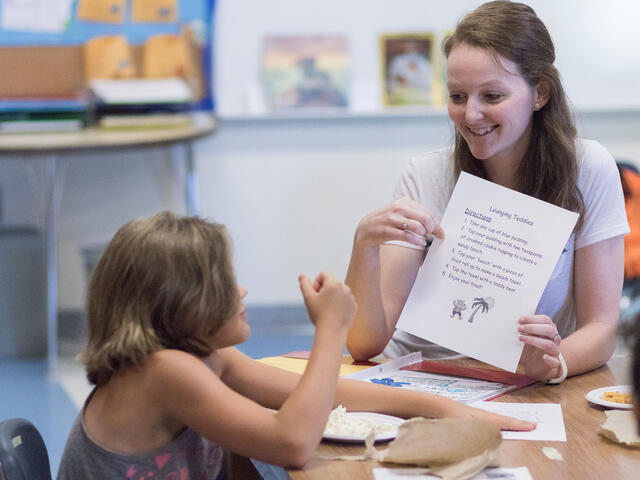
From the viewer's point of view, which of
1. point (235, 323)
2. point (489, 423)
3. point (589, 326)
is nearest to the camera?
point (489, 423)

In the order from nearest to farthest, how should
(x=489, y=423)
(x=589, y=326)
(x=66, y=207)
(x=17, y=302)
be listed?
1. (x=489, y=423)
2. (x=589, y=326)
3. (x=17, y=302)
4. (x=66, y=207)

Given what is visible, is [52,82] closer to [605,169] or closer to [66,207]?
[66,207]

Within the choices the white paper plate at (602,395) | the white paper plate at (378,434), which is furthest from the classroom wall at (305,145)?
the white paper plate at (378,434)

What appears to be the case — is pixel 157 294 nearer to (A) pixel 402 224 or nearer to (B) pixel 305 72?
(A) pixel 402 224

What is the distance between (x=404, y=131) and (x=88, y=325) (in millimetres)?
3251

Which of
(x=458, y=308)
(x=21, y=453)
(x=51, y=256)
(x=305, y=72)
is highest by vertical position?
(x=305, y=72)

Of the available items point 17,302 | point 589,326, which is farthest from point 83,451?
point 17,302

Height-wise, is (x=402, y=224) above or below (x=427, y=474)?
above

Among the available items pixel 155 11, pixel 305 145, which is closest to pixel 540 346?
pixel 305 145

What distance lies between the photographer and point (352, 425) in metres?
1.32

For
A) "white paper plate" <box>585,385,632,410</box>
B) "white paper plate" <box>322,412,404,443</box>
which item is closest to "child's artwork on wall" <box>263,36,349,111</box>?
"white paper plate" <box>585,385,632,410</box>

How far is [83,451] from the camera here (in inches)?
50.1

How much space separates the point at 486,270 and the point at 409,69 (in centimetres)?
300

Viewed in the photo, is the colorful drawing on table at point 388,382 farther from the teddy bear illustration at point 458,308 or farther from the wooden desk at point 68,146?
the wooden desk at point 68,146
